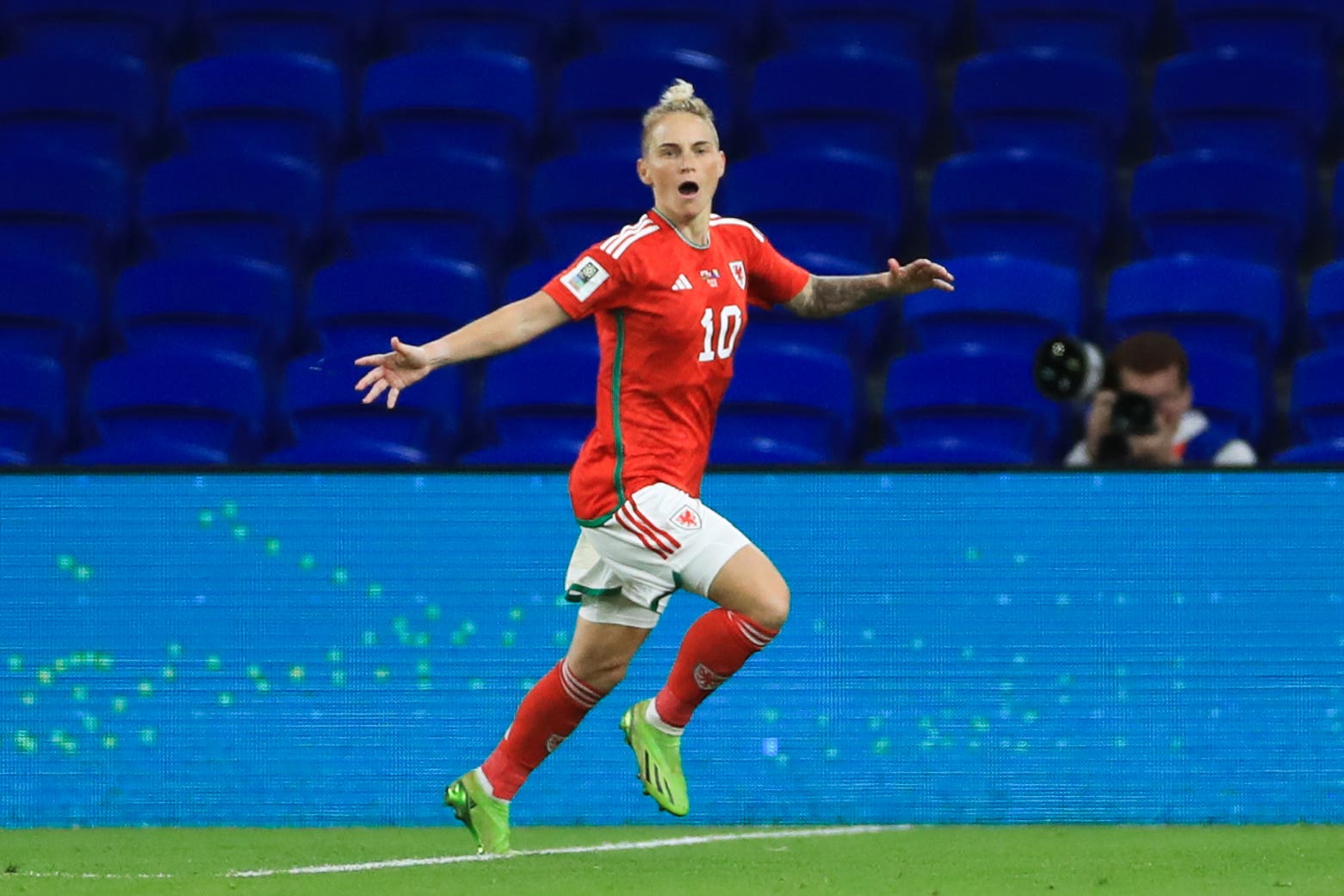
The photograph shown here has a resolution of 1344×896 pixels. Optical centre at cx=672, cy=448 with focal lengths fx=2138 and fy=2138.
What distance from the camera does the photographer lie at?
615 centimetres

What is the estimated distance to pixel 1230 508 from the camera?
6.00 m

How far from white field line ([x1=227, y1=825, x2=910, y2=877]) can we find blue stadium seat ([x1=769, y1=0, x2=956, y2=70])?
14.8ft

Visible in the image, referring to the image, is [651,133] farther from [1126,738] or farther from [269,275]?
[269,275]

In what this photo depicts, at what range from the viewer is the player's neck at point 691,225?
4992mm

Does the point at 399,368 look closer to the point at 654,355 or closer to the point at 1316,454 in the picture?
the point at 654,355

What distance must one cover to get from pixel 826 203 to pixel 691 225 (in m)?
3.61

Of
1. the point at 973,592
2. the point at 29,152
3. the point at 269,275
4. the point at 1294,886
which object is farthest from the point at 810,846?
the point at 29,152

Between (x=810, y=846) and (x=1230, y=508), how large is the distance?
1.55 metres

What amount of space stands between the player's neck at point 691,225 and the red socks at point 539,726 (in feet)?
3.57

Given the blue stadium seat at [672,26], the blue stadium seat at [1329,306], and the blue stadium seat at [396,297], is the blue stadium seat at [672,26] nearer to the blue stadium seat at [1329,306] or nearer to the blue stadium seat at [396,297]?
the blue stadium seat at [396,297]

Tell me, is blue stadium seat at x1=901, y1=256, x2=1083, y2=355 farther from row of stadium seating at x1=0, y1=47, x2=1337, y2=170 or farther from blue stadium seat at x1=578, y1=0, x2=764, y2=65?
blue stadium seat at x1=578, y1=0, x2=764, y2=65

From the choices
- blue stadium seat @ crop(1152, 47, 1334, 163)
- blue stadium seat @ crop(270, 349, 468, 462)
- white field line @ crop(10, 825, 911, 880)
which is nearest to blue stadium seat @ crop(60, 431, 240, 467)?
blue stadium seat @ crop(270, 349, 468, 462)

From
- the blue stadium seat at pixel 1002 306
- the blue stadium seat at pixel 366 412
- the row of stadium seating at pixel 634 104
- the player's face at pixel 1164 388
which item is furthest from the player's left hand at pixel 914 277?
the row of stadium seating at pixel 634 104

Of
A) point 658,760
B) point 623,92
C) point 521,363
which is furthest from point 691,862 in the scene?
point 623,92
